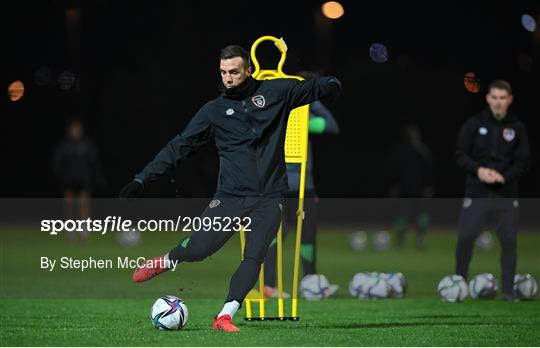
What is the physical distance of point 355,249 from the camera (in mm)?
24047

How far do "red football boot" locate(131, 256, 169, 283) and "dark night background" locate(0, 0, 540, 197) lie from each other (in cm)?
2271

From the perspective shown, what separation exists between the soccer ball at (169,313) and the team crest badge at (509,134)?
5273 mm

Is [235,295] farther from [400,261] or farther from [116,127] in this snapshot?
[116,127]

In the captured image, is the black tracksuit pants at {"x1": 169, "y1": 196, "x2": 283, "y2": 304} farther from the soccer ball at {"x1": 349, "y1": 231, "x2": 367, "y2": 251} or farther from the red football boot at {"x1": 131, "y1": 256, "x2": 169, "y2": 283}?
the soccer ball at {"x1": 349, "y1": 231, "x2": 367, "y2": 251}

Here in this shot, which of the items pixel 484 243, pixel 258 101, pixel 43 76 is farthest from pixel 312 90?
pixel 43 76

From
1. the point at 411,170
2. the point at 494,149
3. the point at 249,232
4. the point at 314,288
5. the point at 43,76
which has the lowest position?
the point at 314,288

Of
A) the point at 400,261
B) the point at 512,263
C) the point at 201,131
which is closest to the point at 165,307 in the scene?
the point at 201,131

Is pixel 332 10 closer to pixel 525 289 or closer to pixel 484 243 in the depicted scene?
pixel 484 243

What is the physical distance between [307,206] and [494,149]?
2239 millimetres

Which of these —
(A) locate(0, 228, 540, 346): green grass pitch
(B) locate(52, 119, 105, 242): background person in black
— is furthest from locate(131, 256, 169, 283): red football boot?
(B) locate(52, 119, 105, 242): background person in black

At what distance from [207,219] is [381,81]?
84.7ft

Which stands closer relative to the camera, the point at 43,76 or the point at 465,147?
the point at 465,147

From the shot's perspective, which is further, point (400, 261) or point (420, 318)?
point (400, 261)

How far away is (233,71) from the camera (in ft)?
34.1
